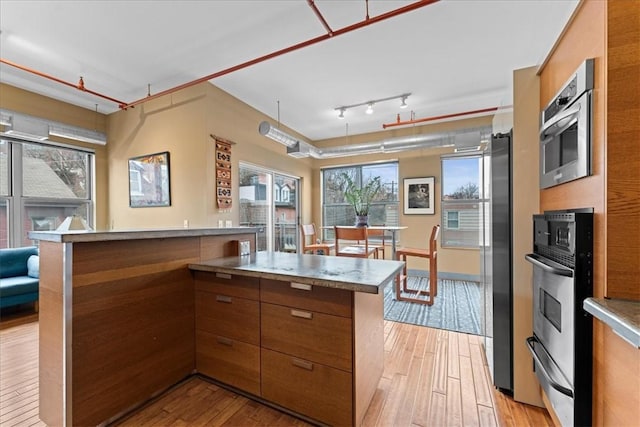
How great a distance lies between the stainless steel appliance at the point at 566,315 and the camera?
113 centimetres

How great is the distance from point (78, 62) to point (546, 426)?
5.11 meters

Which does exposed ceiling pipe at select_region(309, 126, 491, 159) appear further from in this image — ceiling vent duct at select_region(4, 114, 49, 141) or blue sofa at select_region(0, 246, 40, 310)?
blue sofa at select_region(0, 246, 40, 310)

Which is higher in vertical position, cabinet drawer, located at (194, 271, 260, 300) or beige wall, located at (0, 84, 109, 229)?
beige wall, located at (0, 84, 109, 229)

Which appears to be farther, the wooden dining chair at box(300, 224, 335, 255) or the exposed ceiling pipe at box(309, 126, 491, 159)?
the wooden dining chair at box(300, 224, 335, 255)

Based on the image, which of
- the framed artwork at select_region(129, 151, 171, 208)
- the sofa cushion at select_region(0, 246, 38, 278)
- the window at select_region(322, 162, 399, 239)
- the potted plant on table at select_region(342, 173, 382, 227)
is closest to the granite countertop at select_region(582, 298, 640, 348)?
the potted plant on table at select_region(342, 173, 382, 227)

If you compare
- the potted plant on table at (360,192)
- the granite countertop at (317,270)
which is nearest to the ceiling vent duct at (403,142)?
the potted plant on table at (360,192)

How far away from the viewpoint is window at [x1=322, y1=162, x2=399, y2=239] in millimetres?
5648

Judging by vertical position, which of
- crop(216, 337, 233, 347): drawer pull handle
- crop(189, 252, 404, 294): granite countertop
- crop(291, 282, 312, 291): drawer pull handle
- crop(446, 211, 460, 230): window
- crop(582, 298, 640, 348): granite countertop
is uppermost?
crop(446, 211, 460, 230): window

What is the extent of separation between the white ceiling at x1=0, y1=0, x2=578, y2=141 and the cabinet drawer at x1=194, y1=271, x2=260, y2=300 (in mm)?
2106

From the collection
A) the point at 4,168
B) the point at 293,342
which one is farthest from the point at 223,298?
the point at 4,168

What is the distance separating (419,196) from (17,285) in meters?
5.96

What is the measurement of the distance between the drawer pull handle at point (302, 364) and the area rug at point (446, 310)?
118 cm

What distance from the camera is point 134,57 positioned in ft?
9.59

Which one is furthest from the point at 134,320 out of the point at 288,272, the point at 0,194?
the point at 0,194
